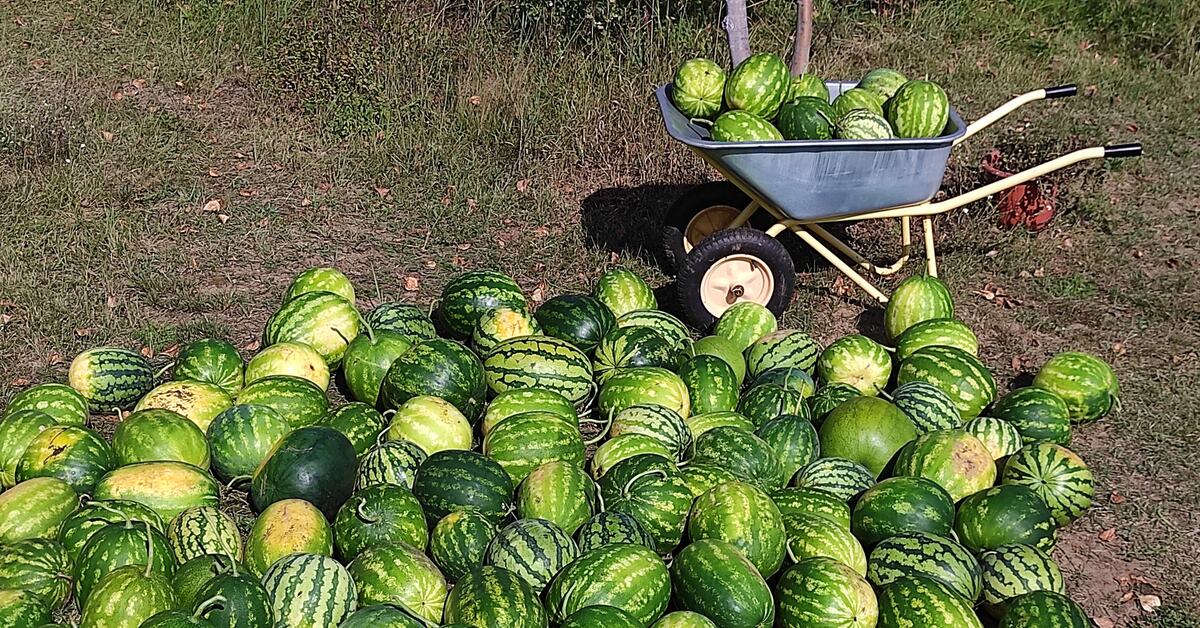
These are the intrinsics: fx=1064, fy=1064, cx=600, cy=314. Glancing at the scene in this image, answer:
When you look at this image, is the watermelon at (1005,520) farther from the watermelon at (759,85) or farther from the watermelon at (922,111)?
the watermelon at (759,85)

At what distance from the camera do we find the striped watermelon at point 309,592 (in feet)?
10.2

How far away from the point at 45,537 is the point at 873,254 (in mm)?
4671

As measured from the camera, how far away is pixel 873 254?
643 centimetres

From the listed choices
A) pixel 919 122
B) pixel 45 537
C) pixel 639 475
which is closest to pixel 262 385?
pixel 45 537

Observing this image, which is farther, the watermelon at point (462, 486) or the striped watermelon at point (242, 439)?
the striped watermelon at point (242, 439)

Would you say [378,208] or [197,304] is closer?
[197,304]

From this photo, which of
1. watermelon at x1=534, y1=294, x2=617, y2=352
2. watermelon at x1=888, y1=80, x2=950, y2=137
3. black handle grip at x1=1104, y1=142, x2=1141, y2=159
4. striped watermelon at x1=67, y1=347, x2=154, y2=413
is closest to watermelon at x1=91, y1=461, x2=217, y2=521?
striped watermelon at x1=67, y1=347, x2=154, y2=413

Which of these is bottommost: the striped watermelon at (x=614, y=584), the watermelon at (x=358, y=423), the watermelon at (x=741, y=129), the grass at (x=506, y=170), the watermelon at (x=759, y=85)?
the grass at (x=506, y=170)

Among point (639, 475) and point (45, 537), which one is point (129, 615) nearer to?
point (45, 537)

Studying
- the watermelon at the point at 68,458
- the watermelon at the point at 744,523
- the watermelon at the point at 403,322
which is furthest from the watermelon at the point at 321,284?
the watermelon at the point at 744,523

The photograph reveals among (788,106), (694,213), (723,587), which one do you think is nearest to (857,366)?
(788,106)

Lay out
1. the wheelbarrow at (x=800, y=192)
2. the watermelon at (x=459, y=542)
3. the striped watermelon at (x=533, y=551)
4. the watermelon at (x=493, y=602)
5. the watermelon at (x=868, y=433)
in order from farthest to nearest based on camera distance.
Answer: the wheelbarrow at (x=800, y=192) < the watermelon at (x=868, y=433) < the watermelon at (x=459, y=542) < the striped watermelon at (x=533, y=551) < the watermelon at (x=493, y=602)

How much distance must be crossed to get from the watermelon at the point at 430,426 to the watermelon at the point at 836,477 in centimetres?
128

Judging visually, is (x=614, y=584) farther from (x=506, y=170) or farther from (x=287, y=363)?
(x=506, y=170)
